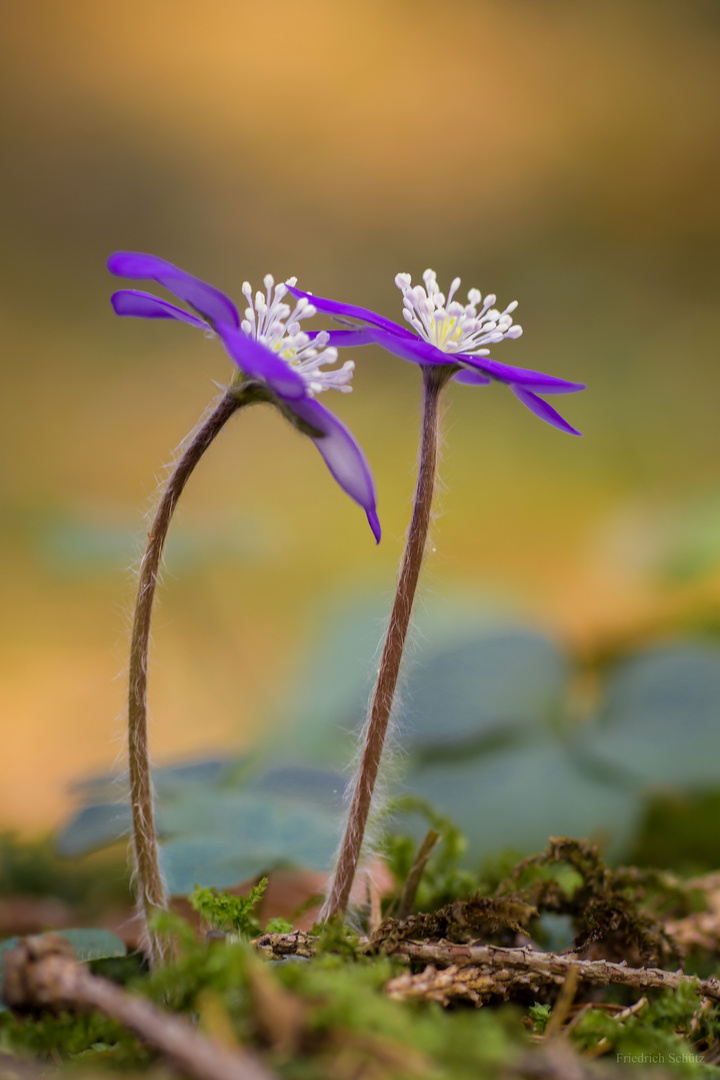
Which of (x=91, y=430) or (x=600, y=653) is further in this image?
(x=91, y=430)

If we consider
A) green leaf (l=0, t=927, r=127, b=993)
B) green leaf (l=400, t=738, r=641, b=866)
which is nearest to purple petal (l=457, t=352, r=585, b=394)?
green leaf (l=0, t=927, r=127, b=993)

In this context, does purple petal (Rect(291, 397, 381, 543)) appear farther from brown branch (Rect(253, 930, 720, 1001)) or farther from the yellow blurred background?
the yellow blurred background

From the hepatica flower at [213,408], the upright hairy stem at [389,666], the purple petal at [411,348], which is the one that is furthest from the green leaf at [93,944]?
the purple petal at [411,348]

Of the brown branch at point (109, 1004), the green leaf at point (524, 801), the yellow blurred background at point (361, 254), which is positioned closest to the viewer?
the brown branch at point (109, 1004)

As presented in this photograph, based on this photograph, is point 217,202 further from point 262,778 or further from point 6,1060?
point 6,1060

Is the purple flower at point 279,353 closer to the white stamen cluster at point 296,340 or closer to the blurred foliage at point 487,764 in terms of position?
the white stamen cluster at point 296,340

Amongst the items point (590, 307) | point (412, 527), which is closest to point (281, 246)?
point (590, 307)
